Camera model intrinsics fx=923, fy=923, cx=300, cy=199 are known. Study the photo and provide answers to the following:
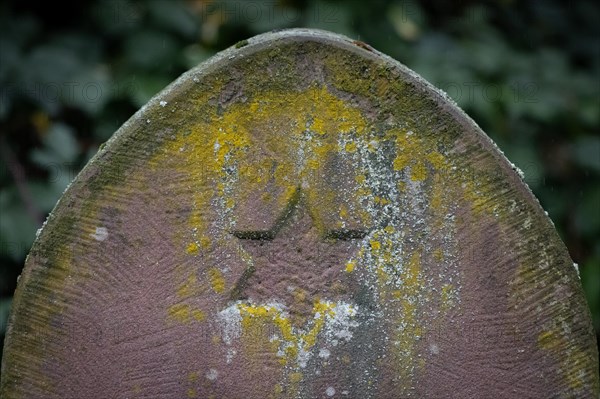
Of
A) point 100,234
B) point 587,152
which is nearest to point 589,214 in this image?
point 587,152

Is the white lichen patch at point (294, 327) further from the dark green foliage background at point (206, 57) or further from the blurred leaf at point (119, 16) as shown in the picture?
the blurred leaf at point (119, 16)

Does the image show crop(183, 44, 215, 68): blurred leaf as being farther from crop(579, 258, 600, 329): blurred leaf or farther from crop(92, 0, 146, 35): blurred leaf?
crop(579, 258, 600, 329): blurred leaf

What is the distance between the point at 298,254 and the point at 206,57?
148cm

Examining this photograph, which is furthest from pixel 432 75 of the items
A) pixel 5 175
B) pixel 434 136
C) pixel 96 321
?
pixel 96 321

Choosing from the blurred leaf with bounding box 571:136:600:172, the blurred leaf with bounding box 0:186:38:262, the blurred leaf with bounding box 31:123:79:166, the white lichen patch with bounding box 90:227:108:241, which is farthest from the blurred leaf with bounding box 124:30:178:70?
the white lichen patch with bounding box 90:227:108:241

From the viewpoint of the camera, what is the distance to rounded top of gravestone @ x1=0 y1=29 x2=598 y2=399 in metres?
1.35

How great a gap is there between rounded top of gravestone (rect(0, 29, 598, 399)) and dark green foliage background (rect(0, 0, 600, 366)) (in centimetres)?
121

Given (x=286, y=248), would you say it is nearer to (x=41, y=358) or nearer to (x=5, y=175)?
(x=41, y=358)

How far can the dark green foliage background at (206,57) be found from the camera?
2.70 meters

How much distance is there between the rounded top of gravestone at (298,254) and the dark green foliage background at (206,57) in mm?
1212

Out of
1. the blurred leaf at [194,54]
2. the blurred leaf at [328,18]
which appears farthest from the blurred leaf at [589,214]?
the blurred leaf at [194,54]

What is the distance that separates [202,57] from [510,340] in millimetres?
1629

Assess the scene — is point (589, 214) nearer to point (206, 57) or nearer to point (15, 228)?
point (206, 57)

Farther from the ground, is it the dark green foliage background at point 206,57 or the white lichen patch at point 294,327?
the dark green foliage background at point 206,57
